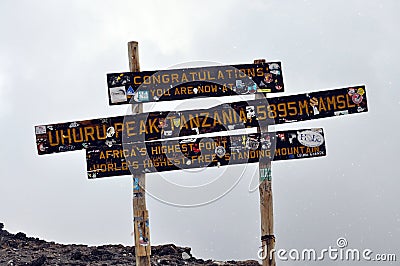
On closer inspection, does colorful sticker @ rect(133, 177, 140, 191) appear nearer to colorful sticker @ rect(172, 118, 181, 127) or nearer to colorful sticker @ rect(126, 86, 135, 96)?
colorful sticker @ rect(172, 118, 181, 127)

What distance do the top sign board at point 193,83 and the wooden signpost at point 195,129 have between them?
0.05 ft

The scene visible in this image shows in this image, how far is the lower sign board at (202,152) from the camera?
31.7 ft

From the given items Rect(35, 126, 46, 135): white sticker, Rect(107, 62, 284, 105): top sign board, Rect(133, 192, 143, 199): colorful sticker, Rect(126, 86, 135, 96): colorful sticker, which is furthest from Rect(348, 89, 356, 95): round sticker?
Rect(35, 126, 46, 135): white sticker

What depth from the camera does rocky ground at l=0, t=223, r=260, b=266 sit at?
1207 centimetres

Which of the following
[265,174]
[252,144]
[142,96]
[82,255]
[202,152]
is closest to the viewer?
[142,96]

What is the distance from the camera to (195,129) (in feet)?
32.6

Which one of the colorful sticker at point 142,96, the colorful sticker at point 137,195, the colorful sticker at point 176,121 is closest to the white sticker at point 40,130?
the colorful sticker at point 142,96

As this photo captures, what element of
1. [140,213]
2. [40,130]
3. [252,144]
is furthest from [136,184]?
[252,144]

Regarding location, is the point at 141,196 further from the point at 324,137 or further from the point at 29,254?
the point at 29,254

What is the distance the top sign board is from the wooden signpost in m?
0.02

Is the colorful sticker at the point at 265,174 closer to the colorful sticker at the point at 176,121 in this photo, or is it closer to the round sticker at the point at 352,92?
the colorful sticker at the point at 176,121

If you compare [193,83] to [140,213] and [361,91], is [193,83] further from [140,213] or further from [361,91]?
[361,91]

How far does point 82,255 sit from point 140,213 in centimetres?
324

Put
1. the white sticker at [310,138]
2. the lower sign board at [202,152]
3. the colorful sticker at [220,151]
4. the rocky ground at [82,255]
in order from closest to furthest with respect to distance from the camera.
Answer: the lower sign board at [202,152] < the colorful sticker at [220,151] < the white sticker at [310,138] < the rocky ground at [82,255]
